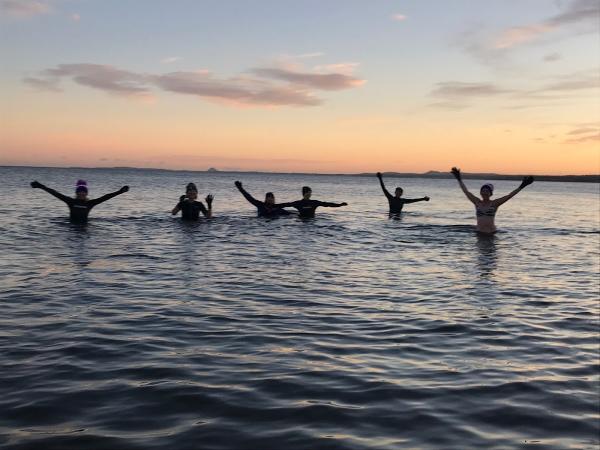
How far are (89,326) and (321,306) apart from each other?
13.1 feet

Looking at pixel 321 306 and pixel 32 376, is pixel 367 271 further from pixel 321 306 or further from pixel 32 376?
pixel 32 376

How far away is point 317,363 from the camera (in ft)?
22.7

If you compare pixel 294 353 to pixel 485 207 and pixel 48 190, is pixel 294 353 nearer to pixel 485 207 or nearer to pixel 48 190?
pixel 48 190

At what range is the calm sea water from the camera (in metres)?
5.02

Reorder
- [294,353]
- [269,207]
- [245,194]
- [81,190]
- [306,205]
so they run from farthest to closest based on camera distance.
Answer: [306,205] < [269,207] < [245,194] < [81,190] < [294,353]

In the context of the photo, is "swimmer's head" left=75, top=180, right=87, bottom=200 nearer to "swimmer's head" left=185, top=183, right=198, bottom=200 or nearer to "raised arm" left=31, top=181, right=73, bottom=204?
"raised arm" left=31, top=181, right=73, bottom=204

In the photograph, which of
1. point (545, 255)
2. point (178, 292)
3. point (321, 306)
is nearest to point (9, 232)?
point (178, 292)

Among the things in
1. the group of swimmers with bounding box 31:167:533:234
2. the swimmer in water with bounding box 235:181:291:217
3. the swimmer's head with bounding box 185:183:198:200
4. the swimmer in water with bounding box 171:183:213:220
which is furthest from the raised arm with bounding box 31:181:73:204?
the swimmer in water with bounding box 235:181:291:217

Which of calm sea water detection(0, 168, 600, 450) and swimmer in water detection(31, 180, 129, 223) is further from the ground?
swimmer in water detection(31, 180, 129, 223)

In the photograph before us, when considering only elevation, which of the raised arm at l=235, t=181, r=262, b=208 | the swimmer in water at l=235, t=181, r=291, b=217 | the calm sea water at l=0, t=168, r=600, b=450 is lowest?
the calm sea water at l=0, t=168, r=600, b=450

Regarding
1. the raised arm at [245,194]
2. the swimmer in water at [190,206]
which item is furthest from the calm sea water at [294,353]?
the swimmer in water at [190,206]

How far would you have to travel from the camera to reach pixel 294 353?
24.0 ft

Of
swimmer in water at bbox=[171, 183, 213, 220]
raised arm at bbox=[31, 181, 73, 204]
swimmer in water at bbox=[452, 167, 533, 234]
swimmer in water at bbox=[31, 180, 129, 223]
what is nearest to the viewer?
raised arm at bbox=[31, 181, 73, 204]

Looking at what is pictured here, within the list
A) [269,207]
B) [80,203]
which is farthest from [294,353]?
[269,207]
